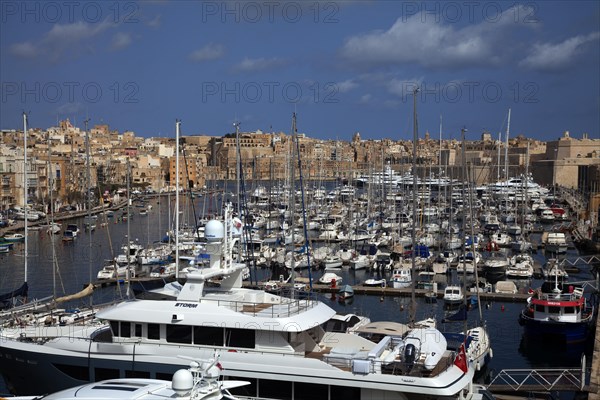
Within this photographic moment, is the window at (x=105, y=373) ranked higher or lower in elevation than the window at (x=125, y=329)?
lower

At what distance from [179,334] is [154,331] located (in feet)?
1.53

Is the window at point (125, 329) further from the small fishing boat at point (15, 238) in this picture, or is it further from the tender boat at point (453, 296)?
the small fishing boat at point (15, 238)

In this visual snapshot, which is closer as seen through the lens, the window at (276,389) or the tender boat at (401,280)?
the window at (276,389)

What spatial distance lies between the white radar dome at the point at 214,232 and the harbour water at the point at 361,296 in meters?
6.42

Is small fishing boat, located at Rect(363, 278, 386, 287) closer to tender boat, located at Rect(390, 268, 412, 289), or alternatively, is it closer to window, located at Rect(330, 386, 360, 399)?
tender boat, located at Rect(390, 268, 412, 289)

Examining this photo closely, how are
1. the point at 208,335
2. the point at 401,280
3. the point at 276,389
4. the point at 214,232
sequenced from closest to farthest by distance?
the point at 276,389, the point at 208,335, the point at 214,232, the point at 401,280

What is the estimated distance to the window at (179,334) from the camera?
12148 millimetres

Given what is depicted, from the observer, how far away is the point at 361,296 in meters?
29.1

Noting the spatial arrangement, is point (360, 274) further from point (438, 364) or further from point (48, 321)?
point (438, 364)

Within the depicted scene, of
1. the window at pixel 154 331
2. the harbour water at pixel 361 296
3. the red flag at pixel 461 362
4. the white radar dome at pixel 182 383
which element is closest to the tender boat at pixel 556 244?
the harbour water at pixel 361 296

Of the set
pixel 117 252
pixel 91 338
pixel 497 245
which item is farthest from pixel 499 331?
pixel 117 252

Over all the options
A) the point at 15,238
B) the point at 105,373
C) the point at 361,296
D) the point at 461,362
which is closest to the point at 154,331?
the point at 105,373

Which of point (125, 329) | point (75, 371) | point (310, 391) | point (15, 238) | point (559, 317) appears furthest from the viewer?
point (15, 238)

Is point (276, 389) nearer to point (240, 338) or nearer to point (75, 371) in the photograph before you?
point (240, 338)
